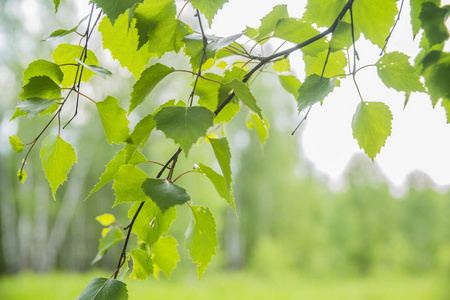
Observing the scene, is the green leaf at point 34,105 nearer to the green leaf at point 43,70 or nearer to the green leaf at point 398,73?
the green leaf at point 43,70

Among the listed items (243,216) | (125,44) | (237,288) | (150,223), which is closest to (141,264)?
(150,223)

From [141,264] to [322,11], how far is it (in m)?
0.20

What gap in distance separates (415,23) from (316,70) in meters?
0.07

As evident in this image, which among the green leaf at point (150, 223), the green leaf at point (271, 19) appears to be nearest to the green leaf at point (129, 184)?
the green leaf at point (150, 223)

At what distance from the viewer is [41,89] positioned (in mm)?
208

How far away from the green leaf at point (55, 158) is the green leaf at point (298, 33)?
152 mm

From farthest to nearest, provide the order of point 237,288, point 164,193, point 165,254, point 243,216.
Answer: point 243,216, point 237,288, point 165,254, point 164,193

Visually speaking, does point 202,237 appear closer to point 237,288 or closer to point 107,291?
point 107,291

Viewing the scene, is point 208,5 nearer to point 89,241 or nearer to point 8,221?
point 8,221

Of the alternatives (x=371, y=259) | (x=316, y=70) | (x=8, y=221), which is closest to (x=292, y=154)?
(x=371, y=259)

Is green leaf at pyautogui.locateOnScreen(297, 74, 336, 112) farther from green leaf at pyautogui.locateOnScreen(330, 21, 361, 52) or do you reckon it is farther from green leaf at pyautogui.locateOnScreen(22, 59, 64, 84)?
green leaf at pyautogui.locateOnScreen(22, 59, 64, 84)

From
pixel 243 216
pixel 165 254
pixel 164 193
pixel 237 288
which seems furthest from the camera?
pixel 243 216

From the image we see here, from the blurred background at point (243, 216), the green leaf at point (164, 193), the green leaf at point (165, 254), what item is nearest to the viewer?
the green leaf at point (164, 193)

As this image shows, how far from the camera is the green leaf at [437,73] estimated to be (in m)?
0.17
